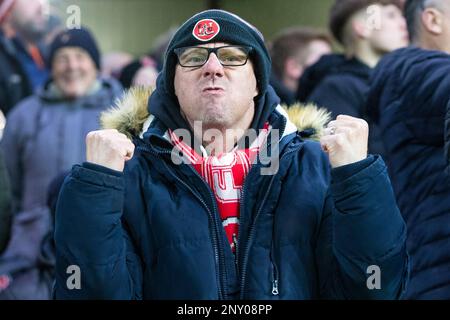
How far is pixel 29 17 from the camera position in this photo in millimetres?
5801

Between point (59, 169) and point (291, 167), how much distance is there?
2.33 metres

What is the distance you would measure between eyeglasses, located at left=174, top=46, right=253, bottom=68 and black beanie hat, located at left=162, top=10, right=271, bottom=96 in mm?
17

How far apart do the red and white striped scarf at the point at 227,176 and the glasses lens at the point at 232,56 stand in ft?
0.83

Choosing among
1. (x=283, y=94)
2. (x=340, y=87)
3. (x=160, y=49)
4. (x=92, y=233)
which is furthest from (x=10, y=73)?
(x=92, y=233)

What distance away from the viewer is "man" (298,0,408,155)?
3.93 metres

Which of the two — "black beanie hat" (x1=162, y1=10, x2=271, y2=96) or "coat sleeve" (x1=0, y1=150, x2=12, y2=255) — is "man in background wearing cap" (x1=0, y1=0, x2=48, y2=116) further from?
"black beanie hat" (x1=162, y1=10, x2=271, y2=96)

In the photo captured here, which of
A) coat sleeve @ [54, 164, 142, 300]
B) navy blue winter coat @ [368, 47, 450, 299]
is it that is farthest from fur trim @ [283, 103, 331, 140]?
coat sleeve @ [54, 164, 142, 300]

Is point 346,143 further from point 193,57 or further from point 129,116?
point 129,116

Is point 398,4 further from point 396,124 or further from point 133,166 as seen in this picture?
point 133,166

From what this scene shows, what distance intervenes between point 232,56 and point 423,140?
0.85 meters

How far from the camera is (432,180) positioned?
9.96 feet
